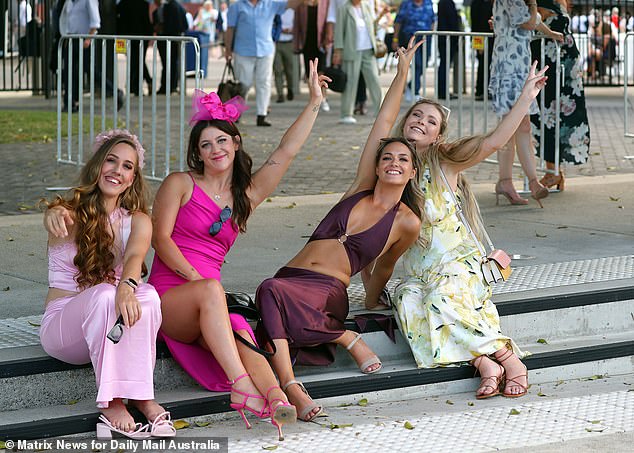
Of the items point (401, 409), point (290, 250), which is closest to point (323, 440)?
point (401, 409)

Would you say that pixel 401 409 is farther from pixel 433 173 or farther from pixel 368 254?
pixel 433 173

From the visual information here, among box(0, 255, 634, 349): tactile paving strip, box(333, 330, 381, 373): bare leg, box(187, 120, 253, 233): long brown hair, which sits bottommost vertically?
box(333, 330, 381, 373): bare leg

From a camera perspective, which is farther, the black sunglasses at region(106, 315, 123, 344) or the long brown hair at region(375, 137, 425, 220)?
the long brown hair at region(375, 137, 425, 220)

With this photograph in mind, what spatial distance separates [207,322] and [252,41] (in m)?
9.62

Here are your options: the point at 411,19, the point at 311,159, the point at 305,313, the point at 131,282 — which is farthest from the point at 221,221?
the point at 411,19

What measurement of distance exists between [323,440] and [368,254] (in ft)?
3.59

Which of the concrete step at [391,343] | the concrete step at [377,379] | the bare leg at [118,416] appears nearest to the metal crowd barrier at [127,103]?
the concrete step at [391,343]

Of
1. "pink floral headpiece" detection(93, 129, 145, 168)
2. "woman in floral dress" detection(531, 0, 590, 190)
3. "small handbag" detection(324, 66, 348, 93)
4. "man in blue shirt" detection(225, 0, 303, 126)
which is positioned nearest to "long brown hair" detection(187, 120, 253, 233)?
"pink floral headpiece" detection(93, 129, 145, 168)

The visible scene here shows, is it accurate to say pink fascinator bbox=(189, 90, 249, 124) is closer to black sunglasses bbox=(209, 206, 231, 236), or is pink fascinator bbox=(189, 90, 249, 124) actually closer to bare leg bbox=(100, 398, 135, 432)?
black sunglasses bbox=(209, 206, 231, 236)

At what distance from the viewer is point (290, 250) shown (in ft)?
24.0

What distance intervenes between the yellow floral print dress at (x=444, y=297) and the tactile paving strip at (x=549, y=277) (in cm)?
36

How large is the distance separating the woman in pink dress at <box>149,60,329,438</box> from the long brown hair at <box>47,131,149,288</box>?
23cm

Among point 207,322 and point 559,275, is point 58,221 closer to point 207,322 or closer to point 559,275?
point 207,322

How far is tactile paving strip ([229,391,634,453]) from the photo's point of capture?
4574mm
